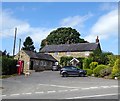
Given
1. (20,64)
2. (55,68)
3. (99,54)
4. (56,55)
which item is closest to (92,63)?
(99,54)

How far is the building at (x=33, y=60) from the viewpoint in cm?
7025

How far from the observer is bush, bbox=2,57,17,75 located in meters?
44.4

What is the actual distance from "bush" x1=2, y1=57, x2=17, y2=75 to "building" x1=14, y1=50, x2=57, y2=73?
1933 cm

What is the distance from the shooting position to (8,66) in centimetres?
4538

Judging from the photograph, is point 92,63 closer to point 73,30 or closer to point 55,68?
point 55,68

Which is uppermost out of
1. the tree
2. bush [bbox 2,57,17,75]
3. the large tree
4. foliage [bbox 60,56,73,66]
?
the large tree

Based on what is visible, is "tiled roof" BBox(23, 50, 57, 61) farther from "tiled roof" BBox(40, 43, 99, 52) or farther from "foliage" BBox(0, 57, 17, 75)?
"foliage" BBox(0, 57, 17, 75)

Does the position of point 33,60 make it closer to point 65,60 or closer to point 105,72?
point 65,60

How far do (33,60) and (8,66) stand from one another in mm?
26477

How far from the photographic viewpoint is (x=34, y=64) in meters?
71.8

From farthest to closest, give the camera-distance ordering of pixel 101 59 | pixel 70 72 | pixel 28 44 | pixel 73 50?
pixel 28 44 < pixel 73 50 < pixel 101 59 < pixel 70 72

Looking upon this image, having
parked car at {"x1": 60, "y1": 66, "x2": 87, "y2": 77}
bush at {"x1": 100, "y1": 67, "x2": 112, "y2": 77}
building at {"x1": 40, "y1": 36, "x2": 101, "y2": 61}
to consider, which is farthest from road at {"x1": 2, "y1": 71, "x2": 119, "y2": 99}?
building at {"x1": 40, "y1": 36, "x2": 101, "y2": 61}

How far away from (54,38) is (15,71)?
59.2m

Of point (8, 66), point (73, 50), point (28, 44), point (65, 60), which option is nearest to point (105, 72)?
point (8, 66)
